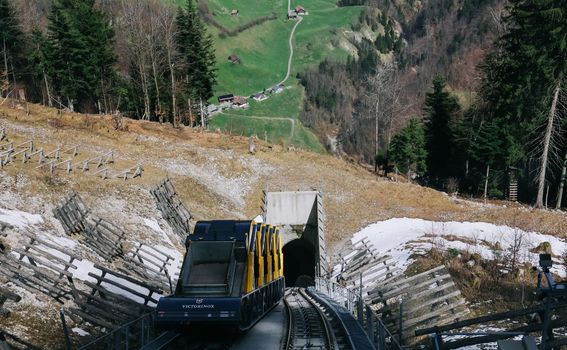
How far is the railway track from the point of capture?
639 inches

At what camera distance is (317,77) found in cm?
18550

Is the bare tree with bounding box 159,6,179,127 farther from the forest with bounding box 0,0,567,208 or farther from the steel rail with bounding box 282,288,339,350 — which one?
the steel rail with bounding box 282,288,339,350

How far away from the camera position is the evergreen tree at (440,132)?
241 feet

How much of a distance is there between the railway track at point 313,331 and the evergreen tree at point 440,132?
5273cm

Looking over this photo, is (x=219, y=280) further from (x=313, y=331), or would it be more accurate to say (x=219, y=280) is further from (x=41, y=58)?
(x=41, y=58)

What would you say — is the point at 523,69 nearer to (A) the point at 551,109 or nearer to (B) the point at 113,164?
(A) the point at 551,109

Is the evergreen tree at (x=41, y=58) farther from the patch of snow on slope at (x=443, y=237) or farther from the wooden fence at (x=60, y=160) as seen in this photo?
the patch of snow on slope at (x=443, y=237)

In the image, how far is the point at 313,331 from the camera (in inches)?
740

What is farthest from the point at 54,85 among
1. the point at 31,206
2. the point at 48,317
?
the point at 48,317

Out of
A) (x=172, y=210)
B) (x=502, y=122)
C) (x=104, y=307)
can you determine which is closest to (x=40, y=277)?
(x=104, y=307)

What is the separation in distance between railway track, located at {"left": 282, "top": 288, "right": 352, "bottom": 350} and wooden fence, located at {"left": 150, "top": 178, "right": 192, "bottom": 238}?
1279cm

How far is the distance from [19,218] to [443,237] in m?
22.9

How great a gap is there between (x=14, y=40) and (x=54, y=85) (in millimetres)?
7139

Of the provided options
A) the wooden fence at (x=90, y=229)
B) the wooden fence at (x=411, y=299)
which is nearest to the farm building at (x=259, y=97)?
the wooden fence at (x=411, y=299)
